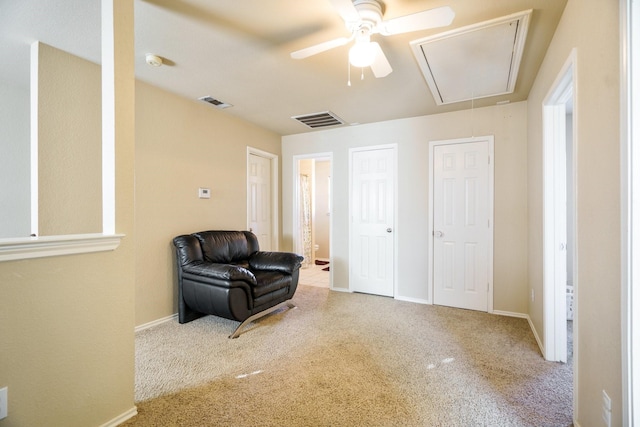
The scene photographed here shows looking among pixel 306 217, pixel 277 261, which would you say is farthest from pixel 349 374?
pixel 306 217

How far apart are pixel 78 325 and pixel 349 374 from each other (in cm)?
168

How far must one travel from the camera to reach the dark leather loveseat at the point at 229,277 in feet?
8.63

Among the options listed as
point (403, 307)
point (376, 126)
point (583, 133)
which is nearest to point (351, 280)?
point (403, 307)

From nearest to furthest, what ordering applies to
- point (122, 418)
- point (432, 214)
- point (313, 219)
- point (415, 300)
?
→ point (122, 418), point (432, 214), point (415, 300), point (313, 219)

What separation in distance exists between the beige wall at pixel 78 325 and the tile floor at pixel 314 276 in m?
3.24

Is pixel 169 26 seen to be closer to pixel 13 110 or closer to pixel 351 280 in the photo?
pixel 13 110

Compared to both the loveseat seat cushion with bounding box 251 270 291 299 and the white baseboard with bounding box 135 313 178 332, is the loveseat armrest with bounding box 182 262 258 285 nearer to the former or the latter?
the loveseat seat cushion with bounding box 251 270 291 299

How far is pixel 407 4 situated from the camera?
5.67 ft

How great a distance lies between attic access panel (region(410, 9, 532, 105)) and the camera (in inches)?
75.4

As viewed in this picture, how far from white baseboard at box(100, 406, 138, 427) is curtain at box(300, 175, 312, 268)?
4308 mm

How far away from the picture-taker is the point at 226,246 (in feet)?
10.9

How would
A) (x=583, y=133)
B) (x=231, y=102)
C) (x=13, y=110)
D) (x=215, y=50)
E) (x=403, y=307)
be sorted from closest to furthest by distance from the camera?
(x=583, y=133) < (x=215, y=50) < (x=13, y=110) < (x=231, y=102) < (x=403, y=307)

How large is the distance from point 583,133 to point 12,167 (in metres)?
4.44

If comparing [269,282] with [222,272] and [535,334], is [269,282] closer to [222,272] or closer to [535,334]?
[222,272]
